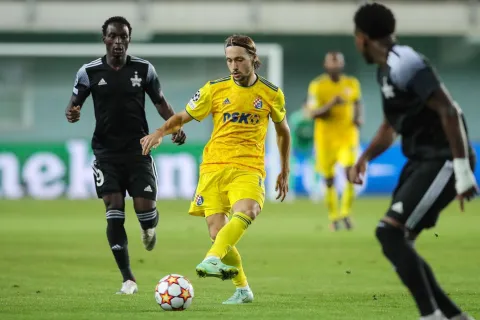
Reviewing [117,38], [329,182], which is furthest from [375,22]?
[329,182]

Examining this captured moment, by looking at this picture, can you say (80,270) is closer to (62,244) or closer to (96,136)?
(96,136)

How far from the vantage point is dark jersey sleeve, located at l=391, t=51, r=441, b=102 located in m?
6.35

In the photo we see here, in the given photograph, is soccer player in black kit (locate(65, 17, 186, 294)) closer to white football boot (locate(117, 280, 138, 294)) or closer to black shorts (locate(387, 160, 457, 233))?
white football boot (locate(117, 280, 138, 294))

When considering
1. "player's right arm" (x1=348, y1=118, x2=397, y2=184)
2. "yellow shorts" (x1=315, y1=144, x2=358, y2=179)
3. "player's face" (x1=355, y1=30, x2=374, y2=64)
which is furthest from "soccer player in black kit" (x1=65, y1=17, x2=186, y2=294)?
"yellow shorts" (x1=315, y1=144, x2=358, y2=179)

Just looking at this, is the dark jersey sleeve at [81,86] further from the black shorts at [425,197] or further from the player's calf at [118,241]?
the black shorts at [425,197]

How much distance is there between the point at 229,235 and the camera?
8016 mm

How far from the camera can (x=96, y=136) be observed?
32.7 ft

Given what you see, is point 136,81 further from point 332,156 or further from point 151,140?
point 332,156

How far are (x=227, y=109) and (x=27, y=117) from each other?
23504 millimetres

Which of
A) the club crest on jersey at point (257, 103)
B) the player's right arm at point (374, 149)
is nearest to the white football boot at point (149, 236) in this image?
the club crest on jersey at point (257, 103)

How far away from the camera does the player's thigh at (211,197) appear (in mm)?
8578

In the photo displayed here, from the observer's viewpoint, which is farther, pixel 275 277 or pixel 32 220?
pixel 32 220

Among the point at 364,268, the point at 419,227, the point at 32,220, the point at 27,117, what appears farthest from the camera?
the point at 27,117

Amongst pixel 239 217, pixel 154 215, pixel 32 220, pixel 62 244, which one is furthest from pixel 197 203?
pixel 32 220
